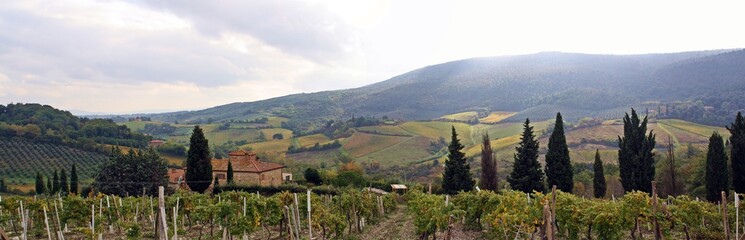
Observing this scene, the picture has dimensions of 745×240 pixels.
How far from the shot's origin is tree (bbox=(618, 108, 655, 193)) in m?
31.8

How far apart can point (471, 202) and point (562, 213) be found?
5559 mm

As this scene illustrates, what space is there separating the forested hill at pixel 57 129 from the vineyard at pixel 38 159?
2.45m

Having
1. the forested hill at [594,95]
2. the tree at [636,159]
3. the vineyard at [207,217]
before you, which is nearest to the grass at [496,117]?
the forested hill at [594,95]

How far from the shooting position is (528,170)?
34.9 metres

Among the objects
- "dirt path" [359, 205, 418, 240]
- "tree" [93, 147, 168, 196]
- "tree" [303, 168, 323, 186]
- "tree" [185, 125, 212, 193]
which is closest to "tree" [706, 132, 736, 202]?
"dirt path" [359, 205, 418, 240]

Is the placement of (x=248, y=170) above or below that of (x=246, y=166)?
below

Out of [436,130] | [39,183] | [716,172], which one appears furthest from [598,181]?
[436,130]

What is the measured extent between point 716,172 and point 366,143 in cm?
7511

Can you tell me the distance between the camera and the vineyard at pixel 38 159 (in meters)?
62.2

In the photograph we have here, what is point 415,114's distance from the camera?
176750mm

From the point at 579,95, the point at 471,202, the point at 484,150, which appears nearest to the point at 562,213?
the point at 471,202

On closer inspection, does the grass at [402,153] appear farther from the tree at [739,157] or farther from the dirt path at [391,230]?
the dirt path at [391,230]

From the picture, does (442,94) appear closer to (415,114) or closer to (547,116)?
(415,114)

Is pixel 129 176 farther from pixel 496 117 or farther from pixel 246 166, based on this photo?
pixel 496 117
